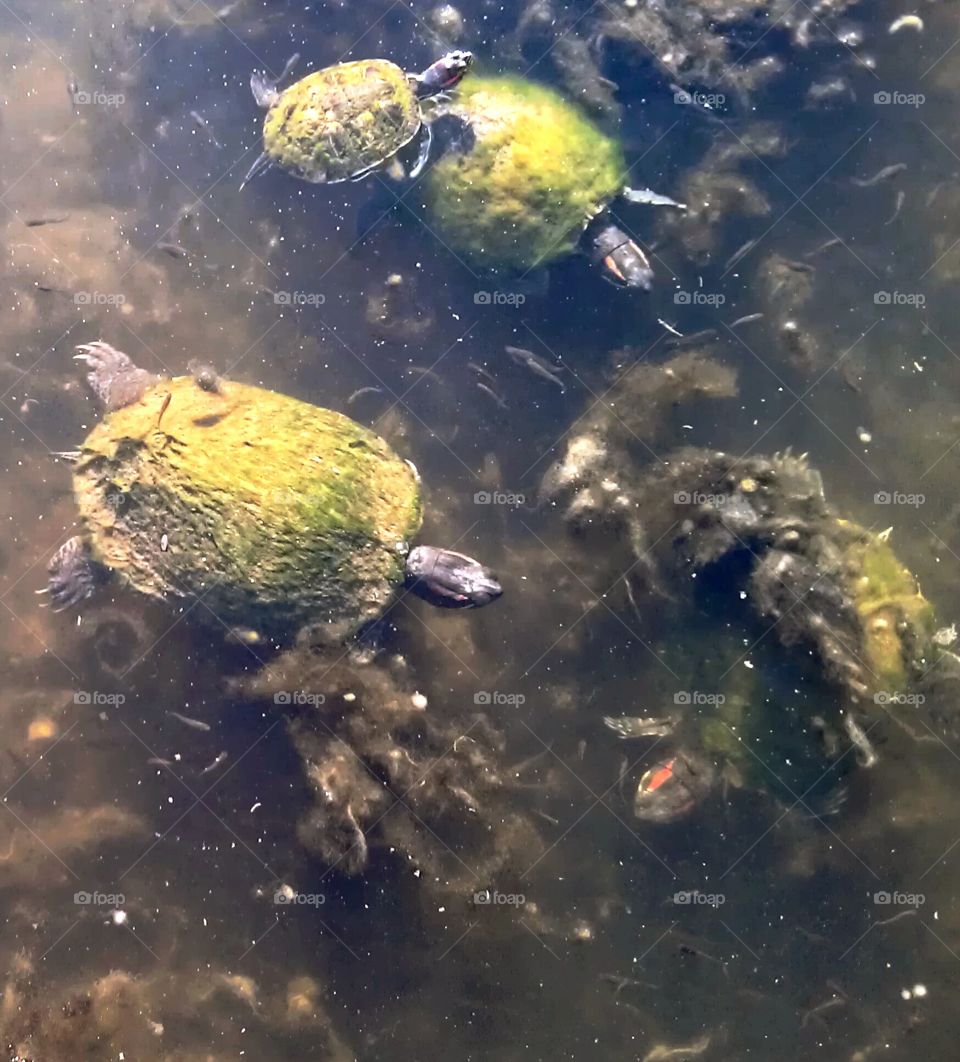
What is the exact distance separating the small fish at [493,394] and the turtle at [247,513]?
1328 millimetres

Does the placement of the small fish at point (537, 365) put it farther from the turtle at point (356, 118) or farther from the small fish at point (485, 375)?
the turtle at point (356, 118)

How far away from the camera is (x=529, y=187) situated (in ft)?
27.1

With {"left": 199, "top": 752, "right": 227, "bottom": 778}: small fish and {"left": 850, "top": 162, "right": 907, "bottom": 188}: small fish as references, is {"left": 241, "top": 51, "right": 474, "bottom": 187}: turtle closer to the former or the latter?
{"left": 850, "top": 162, "right": 907, "bottom": 188}: small fish

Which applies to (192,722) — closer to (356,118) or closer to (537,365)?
(537,365)

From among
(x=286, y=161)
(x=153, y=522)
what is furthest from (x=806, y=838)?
(x=286, y=161)

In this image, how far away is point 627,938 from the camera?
27.0 feet

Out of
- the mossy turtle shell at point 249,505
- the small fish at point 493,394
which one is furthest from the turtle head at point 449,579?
the small fish at point 493,394

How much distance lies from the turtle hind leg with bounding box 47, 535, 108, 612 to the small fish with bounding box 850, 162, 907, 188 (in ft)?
33.3

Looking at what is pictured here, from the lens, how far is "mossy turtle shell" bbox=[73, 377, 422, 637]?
754cm

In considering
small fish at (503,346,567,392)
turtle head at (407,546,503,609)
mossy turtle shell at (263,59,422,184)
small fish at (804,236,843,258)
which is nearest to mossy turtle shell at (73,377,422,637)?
turtle head at (407,546,503,609)

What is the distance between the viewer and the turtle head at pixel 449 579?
8312mm

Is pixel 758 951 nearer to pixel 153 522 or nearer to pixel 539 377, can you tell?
pixel 539 377

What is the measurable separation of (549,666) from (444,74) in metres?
7.13

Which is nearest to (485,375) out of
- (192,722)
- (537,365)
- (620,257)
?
(537,365)
